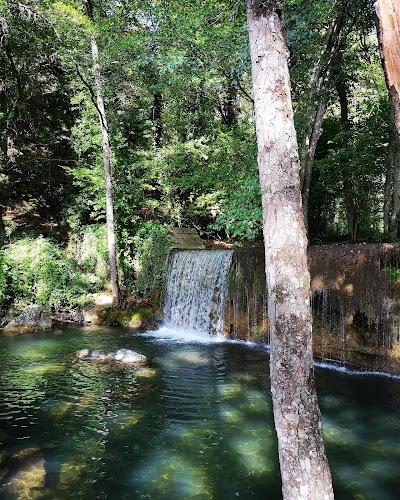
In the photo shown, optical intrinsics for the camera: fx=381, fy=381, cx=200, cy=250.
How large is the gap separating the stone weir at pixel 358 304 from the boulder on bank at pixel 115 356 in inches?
151

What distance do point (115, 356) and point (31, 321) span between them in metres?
4.56

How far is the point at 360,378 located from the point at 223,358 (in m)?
2.84

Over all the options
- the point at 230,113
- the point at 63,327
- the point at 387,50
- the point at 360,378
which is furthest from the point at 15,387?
the point at 230,113

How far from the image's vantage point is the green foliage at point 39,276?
12383 mm

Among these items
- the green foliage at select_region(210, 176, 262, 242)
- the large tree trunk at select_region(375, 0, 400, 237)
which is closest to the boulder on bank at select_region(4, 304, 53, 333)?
the green foliage at select_region(210, 176, 262, 242)

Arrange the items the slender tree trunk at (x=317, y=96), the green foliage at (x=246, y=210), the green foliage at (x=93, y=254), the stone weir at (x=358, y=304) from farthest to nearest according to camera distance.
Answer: the green foliage at (x=93, y=254)
the slender tree trunk at (x=317, y=96)
the green foliage at (x=246, y=210)
the stone weir at (x=358, y=304)

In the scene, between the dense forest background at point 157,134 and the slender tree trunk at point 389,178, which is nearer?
the dense forest background at point 157,134

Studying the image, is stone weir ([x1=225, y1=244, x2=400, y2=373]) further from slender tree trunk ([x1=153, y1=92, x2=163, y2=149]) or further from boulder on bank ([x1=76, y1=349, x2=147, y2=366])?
slender tree trunk ([x1=153, y1=92, x2=163, y2=149])

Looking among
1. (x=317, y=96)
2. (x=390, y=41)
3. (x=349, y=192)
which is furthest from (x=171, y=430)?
(x=349, y=192)

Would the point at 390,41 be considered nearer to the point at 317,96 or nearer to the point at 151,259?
the point at 317,96

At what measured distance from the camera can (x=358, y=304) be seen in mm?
7656

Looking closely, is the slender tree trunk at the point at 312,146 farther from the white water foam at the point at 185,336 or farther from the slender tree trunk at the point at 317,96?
the white water foam at the point at 185,336

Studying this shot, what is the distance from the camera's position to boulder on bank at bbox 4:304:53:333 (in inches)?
443

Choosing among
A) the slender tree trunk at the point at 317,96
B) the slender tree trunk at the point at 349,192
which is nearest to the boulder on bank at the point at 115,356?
the slender tree trunk at the point at 317,96
